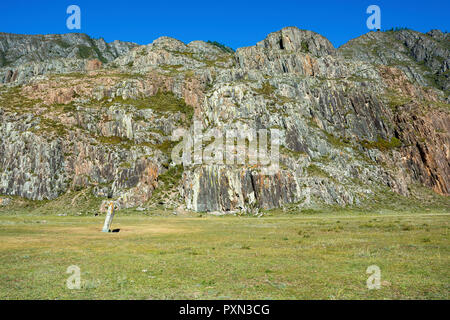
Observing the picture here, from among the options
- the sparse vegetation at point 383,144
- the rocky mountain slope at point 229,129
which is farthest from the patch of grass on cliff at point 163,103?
the sparse vegetation at point 383,144

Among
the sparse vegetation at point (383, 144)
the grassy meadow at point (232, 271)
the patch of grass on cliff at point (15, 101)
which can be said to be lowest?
the grassy meadow at point (232, 271)

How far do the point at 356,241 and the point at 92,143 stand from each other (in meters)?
127

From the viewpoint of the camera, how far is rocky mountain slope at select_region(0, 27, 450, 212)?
363 ft

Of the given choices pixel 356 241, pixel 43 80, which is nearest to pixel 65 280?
pixel 356 241

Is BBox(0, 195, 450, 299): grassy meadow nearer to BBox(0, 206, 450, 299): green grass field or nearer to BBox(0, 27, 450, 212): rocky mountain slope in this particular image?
BBox(0, 206, 450, 299): green grass field

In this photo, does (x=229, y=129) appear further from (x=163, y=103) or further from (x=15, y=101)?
(x=15, y=101)

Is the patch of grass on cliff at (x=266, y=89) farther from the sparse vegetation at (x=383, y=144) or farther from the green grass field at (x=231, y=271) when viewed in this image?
the green grass field at (x=231, y=271)

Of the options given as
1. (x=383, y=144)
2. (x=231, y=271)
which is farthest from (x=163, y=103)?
(x=231, y=271)

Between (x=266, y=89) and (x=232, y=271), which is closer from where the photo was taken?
(x=232, y=271)

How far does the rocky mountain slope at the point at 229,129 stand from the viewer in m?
111

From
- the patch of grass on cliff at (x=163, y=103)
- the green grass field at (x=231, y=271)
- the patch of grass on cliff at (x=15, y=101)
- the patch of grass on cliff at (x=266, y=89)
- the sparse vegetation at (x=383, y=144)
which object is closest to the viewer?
the green grass field at (x=231, y=271)

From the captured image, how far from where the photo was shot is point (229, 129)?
127750mm

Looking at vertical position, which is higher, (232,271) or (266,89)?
(266,89)

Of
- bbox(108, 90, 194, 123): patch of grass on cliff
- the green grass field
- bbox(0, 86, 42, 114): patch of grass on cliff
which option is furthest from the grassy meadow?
bbox(0, 86, 42, 114): patch of grass on cliff
